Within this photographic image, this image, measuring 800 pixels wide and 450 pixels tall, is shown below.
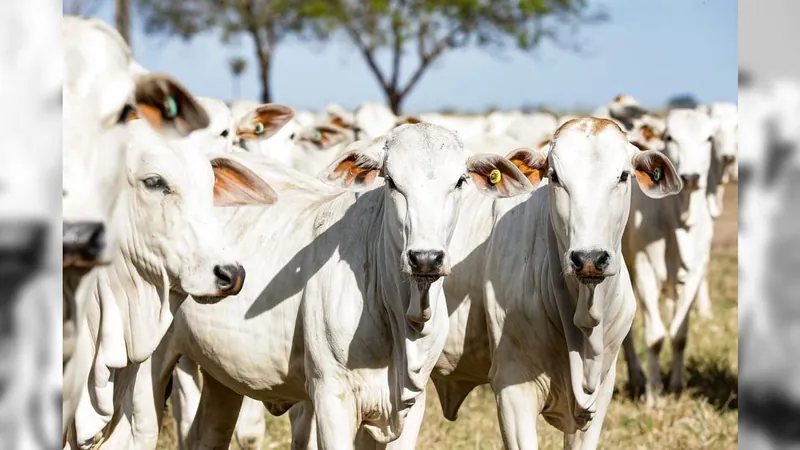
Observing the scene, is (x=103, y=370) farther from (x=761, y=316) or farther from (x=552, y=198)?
(x=761, y=316)

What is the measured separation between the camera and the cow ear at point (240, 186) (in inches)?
179

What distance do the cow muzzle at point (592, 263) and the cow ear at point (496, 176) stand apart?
45 cm

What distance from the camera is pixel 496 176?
502 centimetres

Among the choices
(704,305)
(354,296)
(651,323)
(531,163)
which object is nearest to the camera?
(354,296)

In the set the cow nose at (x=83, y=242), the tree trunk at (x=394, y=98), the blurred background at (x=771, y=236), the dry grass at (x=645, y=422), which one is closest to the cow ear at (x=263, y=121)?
the dry grass at (x=645, y=422)

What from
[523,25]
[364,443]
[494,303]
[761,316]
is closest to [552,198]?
[494,303]

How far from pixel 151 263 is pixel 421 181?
114 centimetres

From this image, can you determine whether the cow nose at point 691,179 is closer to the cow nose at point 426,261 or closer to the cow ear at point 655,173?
the cow ear at point 655,173

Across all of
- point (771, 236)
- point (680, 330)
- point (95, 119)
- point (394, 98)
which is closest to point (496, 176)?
point (95, 119)

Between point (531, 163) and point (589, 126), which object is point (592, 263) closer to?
point (589, 126)

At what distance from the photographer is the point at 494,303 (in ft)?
17.8

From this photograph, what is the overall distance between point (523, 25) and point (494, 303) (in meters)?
34.3

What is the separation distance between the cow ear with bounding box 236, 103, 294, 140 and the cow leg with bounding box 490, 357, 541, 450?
2.71 meters

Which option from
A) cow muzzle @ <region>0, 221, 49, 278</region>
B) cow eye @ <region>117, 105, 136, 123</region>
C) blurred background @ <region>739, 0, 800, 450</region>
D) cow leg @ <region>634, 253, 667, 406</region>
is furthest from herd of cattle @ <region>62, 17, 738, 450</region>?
cow leg @ <region>634, 253, 667, 406</region>
